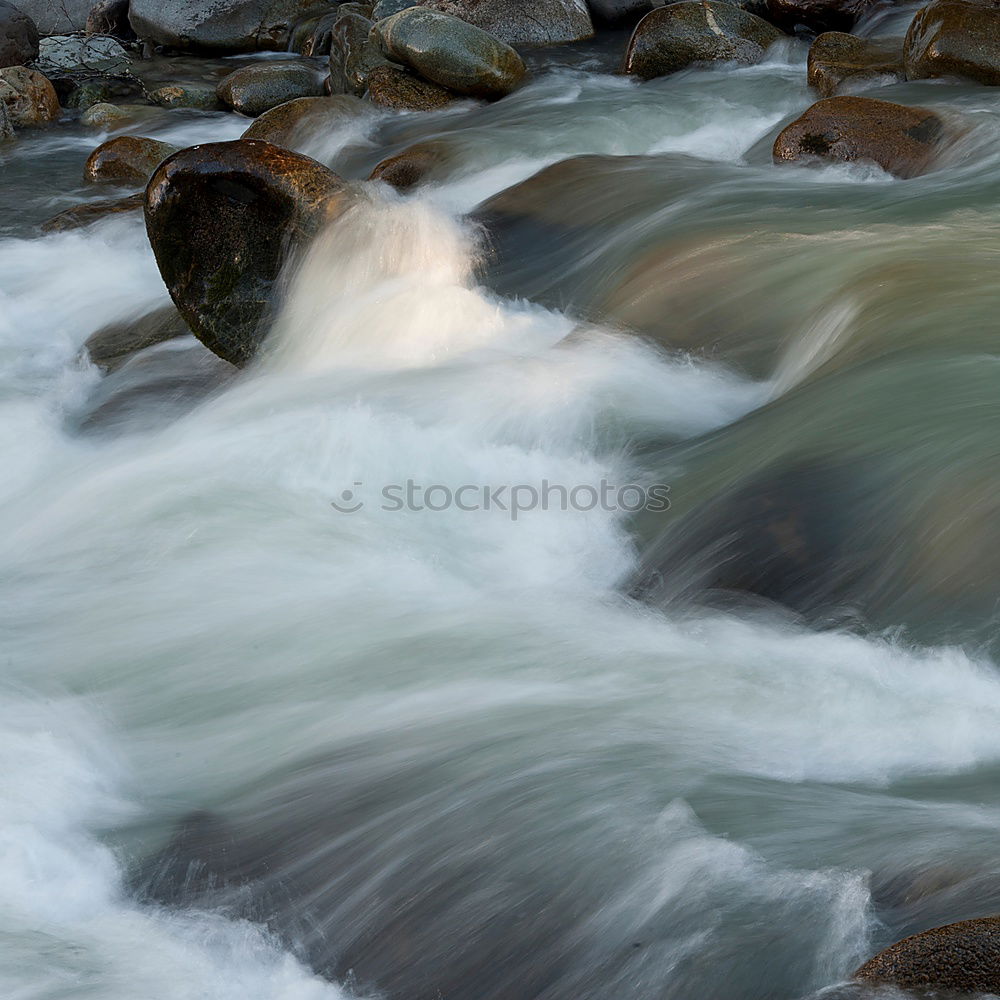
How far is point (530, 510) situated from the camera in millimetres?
4398

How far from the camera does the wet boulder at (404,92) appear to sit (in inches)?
390

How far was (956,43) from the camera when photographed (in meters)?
8.01

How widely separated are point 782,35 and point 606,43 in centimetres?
197

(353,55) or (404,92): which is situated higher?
A: (353,55)

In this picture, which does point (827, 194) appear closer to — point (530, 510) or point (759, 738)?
point (530, 510)

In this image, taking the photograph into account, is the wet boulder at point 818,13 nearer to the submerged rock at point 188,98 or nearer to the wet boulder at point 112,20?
the submerged rock at point 188,98

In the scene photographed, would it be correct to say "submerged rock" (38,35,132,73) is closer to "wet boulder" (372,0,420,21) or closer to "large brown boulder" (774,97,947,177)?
"wet boulder" (372,0,420,21)

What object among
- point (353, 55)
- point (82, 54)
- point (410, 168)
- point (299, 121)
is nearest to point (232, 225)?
point (410, 168)

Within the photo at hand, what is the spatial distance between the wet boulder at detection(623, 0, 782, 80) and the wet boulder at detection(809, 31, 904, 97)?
1.06m

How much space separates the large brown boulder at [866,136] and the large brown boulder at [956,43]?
1.26 metres

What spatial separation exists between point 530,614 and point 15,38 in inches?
432

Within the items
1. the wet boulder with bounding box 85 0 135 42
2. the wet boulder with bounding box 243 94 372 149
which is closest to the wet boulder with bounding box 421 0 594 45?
the wet boulder with bounding box 243 94 372 149

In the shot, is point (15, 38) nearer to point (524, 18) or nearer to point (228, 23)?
point (228, 23)

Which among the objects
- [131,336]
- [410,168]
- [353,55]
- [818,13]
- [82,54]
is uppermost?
[818,13]
